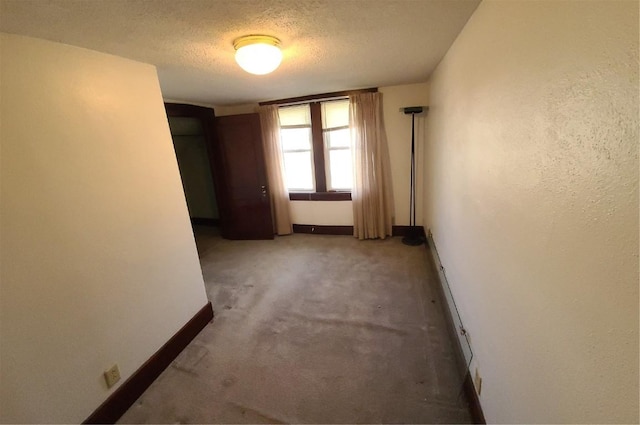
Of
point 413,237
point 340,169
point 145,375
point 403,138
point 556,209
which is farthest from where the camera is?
point 340,169

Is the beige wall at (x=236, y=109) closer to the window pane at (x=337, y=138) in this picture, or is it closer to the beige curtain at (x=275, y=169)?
the beige curtain at (x=275, y=169)

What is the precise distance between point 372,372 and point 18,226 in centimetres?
214

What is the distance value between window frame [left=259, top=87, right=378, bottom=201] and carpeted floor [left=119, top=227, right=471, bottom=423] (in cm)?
128

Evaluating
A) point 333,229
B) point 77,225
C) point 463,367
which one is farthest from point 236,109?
point 463,367

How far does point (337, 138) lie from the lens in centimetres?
394

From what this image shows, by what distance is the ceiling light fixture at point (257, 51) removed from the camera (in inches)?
60.7

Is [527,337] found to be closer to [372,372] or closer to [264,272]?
[372,372]

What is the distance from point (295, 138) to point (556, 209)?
147 inches

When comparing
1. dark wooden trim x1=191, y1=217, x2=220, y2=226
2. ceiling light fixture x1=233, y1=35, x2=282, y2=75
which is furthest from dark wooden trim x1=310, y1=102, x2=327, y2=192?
dark wooden trim x1=191, y1=217, x2=220, y2=226

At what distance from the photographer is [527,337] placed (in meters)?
0.91

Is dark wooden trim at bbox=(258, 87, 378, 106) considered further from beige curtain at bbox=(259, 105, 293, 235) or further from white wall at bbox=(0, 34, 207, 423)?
white wall at bbox=(0, 34, 207, 423)

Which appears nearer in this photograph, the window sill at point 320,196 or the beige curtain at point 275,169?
the beige curtain at point 275,169

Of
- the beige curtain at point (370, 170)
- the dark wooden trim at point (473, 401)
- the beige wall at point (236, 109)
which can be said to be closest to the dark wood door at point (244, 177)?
the beige wall at point (236, 109)

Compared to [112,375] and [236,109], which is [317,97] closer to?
[236,109]
